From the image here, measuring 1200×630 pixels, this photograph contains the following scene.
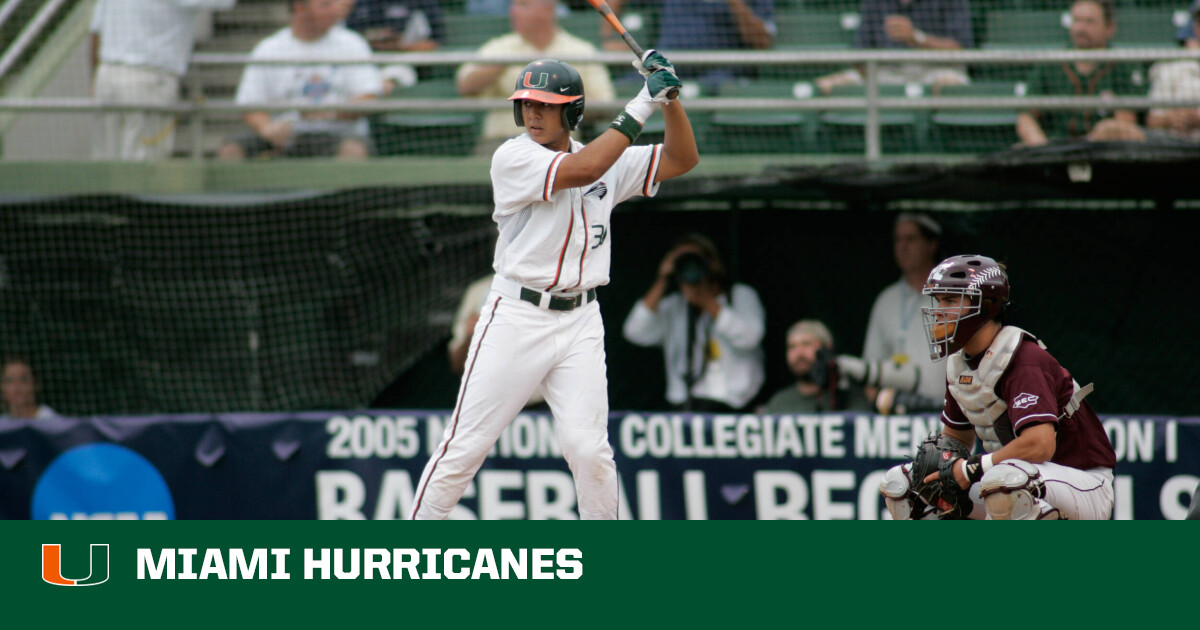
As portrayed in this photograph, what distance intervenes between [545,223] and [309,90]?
4.24 metres

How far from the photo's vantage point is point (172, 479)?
6664mm

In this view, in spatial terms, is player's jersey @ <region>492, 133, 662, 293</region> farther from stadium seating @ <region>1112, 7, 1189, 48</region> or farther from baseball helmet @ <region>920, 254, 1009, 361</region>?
stadium seating @ <region>1112, 7, 1189, 48</region>

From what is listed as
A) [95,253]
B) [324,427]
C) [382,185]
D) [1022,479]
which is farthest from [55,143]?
[1022,479]

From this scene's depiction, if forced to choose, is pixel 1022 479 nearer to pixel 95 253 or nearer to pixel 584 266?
pixel 584 266

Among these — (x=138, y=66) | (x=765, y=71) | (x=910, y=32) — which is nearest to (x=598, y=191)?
(x=765, y=71)

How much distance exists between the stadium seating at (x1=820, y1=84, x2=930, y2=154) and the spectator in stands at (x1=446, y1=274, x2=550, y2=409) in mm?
2194

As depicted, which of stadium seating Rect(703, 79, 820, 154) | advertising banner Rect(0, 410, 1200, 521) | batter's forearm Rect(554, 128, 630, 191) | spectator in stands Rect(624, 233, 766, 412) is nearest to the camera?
batter's forearm Rect(554, 128, 630, 191)

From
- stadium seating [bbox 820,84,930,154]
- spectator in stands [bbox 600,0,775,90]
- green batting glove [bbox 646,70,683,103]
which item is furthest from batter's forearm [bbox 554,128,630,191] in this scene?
spectator in stands [bbox 600,0,775,90]

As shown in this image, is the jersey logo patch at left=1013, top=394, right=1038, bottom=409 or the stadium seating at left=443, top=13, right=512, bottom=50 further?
the stadium seating at left=443, top=13, right=512, bottom=50

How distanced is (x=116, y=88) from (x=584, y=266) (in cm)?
458

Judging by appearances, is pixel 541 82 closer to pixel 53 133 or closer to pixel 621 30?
pixel 621 30

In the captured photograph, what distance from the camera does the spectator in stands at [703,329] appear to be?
23.9 feet

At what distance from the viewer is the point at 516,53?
771 cm

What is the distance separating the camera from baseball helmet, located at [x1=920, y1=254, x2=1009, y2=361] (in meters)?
3.95
